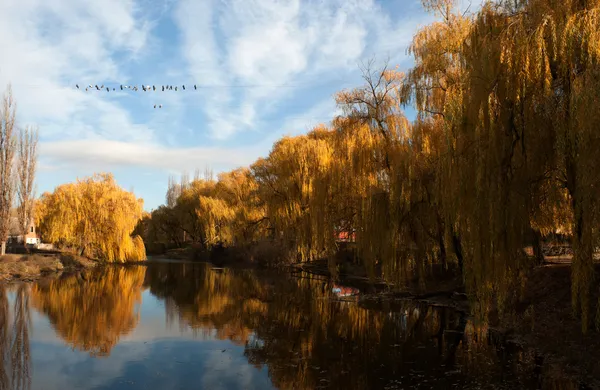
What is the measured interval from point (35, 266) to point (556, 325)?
89.8 feet

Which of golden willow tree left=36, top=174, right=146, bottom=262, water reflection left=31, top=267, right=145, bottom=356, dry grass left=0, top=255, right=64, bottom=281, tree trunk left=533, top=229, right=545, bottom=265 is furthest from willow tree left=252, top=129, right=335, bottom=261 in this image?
dry grass left=0, top=255, right=64, bottom=281

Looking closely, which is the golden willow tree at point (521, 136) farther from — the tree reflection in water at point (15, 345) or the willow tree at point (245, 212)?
the willow tree at point (245, 212)

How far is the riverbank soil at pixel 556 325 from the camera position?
8242 mm

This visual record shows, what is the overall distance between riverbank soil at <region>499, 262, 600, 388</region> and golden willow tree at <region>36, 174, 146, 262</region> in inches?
1108

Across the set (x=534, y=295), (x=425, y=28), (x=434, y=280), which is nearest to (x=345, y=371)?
(x=534, y=295)

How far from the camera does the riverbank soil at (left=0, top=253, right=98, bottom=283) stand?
24470 mm

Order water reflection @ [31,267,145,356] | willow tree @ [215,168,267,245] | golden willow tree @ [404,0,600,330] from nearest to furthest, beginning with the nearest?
golden willow tree @ [404,0,600,330], water reflection @ [31,267,145,356], willow tree @ [215,168,267,245]

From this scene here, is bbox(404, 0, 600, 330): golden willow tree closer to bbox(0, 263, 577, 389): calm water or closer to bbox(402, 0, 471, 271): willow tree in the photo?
bbox(0, 263, 577, 389): calm water

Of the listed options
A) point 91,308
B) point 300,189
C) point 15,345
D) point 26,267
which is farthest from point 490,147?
point 26,267

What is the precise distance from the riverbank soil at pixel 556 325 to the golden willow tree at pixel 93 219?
2813 centimetres

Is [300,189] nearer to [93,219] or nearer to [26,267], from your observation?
[93,219]

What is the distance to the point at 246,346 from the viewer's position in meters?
11.0

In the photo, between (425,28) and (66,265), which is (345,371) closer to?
(425,28)

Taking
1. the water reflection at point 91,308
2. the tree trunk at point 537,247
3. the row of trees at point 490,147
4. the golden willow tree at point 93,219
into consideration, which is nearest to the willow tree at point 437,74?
the row of trees at point 490,147
